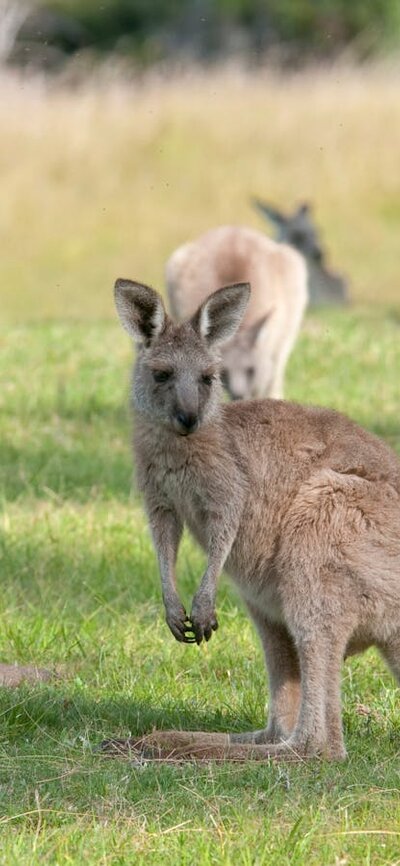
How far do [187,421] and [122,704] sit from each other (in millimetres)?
877

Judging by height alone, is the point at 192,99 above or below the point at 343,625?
below

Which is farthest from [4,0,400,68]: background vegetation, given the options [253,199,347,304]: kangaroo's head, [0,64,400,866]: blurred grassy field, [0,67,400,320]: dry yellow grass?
[253,199,347,304]: kangaroo's head

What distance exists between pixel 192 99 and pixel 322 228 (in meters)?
2.72

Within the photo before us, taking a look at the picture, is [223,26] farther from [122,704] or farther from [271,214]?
[122,704]

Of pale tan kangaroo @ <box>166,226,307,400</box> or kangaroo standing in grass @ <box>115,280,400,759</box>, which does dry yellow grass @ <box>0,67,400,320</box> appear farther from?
kangaroo standing in grass @ <box>115,280,400,759</box>

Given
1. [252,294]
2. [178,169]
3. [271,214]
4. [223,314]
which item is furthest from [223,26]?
[223,314]

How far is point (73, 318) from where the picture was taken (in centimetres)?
1388

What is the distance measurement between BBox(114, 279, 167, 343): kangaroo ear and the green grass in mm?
1061

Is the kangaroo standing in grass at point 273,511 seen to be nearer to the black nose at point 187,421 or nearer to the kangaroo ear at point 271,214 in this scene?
the black nose at point 187,421

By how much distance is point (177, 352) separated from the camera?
4.09m

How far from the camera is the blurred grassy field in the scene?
131 inches

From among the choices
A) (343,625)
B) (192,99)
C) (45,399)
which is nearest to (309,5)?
(192,99)

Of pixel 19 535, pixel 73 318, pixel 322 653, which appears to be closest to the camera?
pixel 322 653

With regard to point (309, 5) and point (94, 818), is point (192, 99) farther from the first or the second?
point (94, 818)
